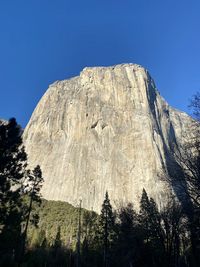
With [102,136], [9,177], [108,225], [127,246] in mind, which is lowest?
[127,246]

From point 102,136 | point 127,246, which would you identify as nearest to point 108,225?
point 127,246

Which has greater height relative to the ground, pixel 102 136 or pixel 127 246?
pixel 102 136

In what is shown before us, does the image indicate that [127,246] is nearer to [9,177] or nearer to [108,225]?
[108,225]

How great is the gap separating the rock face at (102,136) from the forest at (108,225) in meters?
24.9

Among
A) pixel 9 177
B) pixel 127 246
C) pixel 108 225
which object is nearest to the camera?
pixel 9 177

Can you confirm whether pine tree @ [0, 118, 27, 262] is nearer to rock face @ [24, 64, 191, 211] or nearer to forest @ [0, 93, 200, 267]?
forest @ [0, 93, 200, 267]

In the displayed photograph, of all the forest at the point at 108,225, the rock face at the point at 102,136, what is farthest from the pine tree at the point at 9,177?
the rock face at the point at 102,136

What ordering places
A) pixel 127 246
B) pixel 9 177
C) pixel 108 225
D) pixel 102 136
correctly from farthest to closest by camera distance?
pixel 102 136
pixel 108 225
pixel 127 246
pixel 9 177

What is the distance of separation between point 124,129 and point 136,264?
8484 centimetres

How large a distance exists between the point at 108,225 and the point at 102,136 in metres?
73.5

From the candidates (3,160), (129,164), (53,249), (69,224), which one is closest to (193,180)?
(3,160)

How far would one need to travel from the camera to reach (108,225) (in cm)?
4597

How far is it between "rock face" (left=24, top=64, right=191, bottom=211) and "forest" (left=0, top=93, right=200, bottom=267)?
24.9m

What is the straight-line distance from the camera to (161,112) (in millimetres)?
133500
